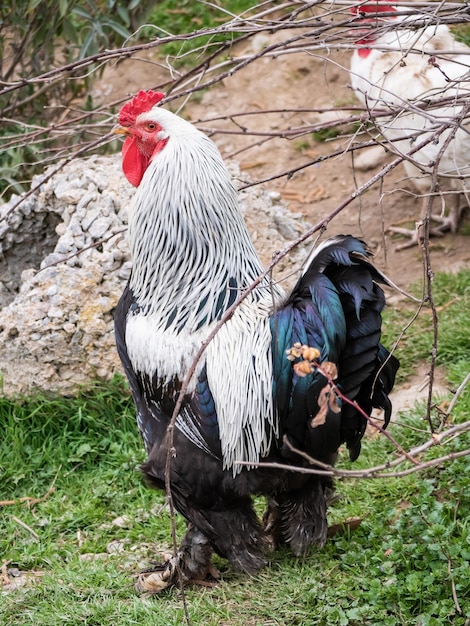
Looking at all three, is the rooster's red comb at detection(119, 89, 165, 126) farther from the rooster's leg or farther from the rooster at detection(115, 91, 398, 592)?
the rooster's leg

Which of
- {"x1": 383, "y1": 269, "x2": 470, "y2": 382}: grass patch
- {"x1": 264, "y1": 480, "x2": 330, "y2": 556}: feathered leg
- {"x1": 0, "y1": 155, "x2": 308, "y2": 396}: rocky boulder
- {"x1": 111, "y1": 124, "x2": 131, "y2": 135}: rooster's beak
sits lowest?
{"x1": 264, "y1": 480, "x2": 330, "y2": 556}: feathered leg

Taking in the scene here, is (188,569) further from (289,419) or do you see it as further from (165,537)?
(289,419)

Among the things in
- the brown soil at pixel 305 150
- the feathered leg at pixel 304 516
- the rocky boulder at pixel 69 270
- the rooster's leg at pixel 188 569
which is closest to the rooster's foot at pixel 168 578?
the rooster's leg at pixel 188 569

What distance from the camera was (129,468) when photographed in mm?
4934

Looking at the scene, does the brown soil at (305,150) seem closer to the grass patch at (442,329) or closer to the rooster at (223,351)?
the grass patch at (442,329)

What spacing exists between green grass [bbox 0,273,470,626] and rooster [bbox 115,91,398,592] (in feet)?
0.56

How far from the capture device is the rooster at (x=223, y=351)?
10.8ft

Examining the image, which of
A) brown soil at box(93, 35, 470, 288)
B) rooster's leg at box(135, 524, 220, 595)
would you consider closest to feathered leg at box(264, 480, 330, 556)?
rooster's leg at box(135, 524, 220, 595)

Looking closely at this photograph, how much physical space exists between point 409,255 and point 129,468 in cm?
284

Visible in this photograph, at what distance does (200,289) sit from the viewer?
142 inches

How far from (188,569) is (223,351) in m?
1.04

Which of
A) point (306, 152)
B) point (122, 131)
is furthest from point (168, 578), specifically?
point (306, 152)

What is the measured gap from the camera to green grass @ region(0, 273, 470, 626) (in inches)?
135

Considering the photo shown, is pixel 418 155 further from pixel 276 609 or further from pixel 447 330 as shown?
pixel 276 609
